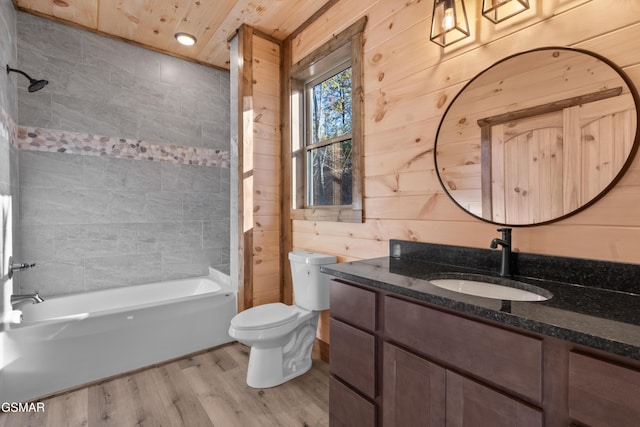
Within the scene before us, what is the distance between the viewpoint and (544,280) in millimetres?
1149

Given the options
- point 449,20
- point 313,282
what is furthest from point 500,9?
point 313,282

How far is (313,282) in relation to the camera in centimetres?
207

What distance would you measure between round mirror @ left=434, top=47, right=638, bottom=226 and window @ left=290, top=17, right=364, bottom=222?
69 centimetres

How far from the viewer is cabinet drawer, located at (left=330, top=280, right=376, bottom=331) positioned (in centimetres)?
120

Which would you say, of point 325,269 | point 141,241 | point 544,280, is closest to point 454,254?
point 544,280

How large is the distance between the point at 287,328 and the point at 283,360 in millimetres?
272

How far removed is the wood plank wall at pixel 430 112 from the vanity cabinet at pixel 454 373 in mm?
560

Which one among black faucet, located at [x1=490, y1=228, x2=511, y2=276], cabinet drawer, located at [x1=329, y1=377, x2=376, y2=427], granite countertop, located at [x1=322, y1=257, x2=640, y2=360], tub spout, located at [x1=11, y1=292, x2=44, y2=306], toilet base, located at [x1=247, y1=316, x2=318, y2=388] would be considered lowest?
toilet base, located at [x1=247, y1=316, x2=318, y2=388]

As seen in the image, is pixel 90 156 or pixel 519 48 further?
pixel 90 156

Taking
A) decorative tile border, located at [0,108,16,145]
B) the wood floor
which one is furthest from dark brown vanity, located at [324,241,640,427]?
decorative tile border, located at [0,108,16,145]

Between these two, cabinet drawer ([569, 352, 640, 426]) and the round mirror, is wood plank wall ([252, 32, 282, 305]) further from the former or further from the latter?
cabinet drawer ([569, 352, 640, 426])

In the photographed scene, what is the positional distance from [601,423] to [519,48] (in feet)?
4.29

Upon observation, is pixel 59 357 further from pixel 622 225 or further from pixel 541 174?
pixel 622 225

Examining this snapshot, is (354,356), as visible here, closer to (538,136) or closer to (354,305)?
(354,305)
